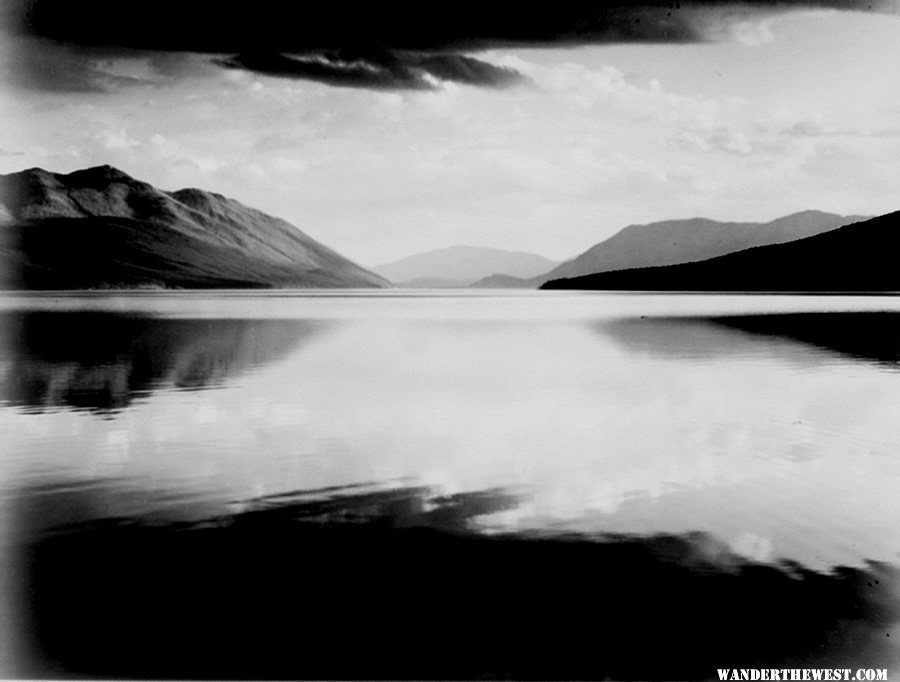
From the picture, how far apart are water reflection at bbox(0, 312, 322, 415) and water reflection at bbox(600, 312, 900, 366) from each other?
54.4 feet

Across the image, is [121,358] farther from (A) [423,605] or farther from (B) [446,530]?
(A) [423,605]

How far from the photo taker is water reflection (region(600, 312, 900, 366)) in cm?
3319

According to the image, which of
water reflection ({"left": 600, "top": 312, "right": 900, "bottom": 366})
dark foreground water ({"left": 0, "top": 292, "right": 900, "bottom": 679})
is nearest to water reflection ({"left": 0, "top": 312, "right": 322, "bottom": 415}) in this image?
dark foreground water ({"left": 0, "top": 292, "right": 900, "bottom": 679})

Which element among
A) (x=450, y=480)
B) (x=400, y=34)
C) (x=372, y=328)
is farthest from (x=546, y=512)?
(x=372, y=328)

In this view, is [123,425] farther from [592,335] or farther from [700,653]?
[592,335]

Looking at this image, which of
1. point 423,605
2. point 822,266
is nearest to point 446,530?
point 423,605

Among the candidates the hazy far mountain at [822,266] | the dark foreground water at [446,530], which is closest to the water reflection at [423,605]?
the dark foreground water at [446,530]

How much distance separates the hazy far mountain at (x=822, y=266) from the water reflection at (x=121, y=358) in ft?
458

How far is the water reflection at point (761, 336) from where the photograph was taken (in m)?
33.2

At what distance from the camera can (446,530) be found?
9.84 meters

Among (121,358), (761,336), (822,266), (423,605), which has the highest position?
(822,266)

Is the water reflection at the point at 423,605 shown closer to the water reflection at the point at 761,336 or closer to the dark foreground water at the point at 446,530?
the dark foreground water at the point at 446,530

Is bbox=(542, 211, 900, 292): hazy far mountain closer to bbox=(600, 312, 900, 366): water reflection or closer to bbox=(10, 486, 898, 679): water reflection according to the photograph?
bbox=(600, 312, 900, 366): water reflection

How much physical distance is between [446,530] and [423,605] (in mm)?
2269
